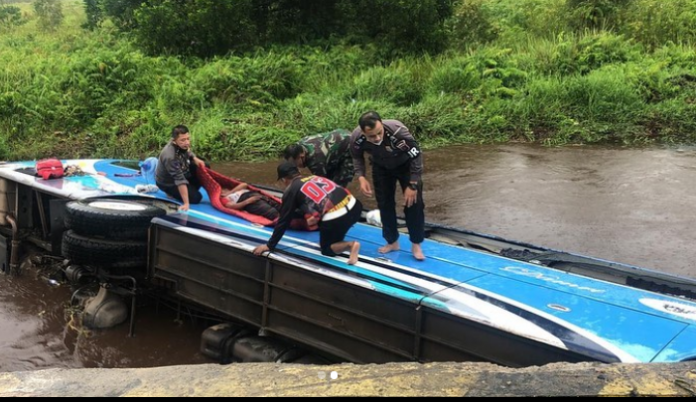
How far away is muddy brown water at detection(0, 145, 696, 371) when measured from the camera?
578cm

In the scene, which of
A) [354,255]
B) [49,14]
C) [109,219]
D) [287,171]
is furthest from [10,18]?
[354,255]

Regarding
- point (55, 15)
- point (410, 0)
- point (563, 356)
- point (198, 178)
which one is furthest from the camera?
point (55, 15)

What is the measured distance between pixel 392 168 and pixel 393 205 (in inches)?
14.2

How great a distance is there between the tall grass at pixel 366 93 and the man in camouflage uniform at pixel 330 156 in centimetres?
621

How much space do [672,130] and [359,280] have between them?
36.2ft

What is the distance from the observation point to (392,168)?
5.18 meters

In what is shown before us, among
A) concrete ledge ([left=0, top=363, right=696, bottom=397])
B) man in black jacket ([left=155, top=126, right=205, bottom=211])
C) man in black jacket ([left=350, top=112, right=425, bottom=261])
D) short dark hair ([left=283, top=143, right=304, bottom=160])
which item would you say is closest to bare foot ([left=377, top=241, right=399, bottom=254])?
man in black jacket ([left=350, top=112, right=425, bottom=261])

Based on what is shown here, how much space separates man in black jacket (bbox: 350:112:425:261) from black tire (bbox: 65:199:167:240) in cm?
215

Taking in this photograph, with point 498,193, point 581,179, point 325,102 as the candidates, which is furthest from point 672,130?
point 325,102

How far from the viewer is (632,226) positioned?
8.12 m

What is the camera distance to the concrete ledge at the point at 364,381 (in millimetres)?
1948

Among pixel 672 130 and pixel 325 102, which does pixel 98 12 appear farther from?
pixel 672 130

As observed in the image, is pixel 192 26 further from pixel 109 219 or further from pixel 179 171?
pixel 109 219

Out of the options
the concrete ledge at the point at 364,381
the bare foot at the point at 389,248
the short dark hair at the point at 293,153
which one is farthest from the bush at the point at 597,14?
the concrete ledge at the point at 364,381
